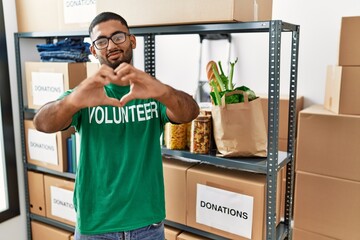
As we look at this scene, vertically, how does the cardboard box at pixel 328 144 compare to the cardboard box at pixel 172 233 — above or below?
above

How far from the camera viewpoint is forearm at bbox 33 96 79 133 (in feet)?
4.01

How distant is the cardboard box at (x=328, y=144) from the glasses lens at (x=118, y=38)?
139 cm

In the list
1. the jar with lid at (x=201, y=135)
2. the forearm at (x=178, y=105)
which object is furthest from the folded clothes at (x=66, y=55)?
the forearm at (x=178, y=105)

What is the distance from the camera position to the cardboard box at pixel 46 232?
7.48 feet

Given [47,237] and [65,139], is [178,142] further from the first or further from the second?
[47,237]

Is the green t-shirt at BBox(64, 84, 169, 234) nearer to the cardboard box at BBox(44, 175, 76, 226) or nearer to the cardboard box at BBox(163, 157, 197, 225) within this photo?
the cardboard box at BBox(163, 157, 197, 225)

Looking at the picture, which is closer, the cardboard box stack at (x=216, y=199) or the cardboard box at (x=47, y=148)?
the cardboard box stack at (x=216, y=199)

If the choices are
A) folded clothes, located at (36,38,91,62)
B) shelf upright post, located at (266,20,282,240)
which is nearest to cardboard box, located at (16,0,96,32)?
folded clothes, located at (36,38,91,62)

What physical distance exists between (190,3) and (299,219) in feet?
5.26

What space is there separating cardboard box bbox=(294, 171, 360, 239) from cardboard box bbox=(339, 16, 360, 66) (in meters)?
0.71

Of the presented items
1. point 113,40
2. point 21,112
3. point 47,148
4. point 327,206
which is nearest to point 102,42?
point 113,40

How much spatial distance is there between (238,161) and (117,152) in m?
0.54

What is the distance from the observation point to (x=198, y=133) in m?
1.65

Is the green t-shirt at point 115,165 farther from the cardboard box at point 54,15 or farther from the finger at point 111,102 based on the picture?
the cardboard box at point 54,15
